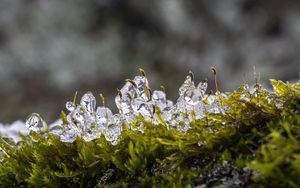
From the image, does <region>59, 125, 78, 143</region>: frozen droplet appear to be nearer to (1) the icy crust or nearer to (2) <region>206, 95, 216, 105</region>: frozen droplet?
(1) the icy crust

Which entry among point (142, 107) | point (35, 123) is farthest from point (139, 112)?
point (35, 123)

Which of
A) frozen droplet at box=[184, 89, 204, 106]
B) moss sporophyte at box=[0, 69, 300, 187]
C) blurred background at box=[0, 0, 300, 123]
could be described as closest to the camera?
moss sporophyte at box=[0, 69, 300, 187]

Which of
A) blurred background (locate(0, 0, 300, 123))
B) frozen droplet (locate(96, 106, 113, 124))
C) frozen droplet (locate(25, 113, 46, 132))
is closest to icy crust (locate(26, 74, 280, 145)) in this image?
frozen droplet (locate(96, 106, 113, 124))

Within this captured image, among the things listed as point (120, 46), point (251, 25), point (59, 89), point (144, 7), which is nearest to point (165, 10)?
point (144, 7)

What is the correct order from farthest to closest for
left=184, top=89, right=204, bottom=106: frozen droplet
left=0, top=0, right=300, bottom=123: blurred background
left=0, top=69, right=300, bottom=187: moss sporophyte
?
left=0, top=0, right=300, bottom=123: blurred background
left=184, top=89, right=204, bottom=106: frozen droplet
left=0, top=69, right=300, bottom=187: moss sporophyte

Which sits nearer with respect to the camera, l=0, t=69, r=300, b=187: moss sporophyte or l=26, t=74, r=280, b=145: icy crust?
l=0, t=69, r=300, b=187: moss sporophyte

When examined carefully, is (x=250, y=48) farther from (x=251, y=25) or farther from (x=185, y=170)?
(x=185, y=170)
